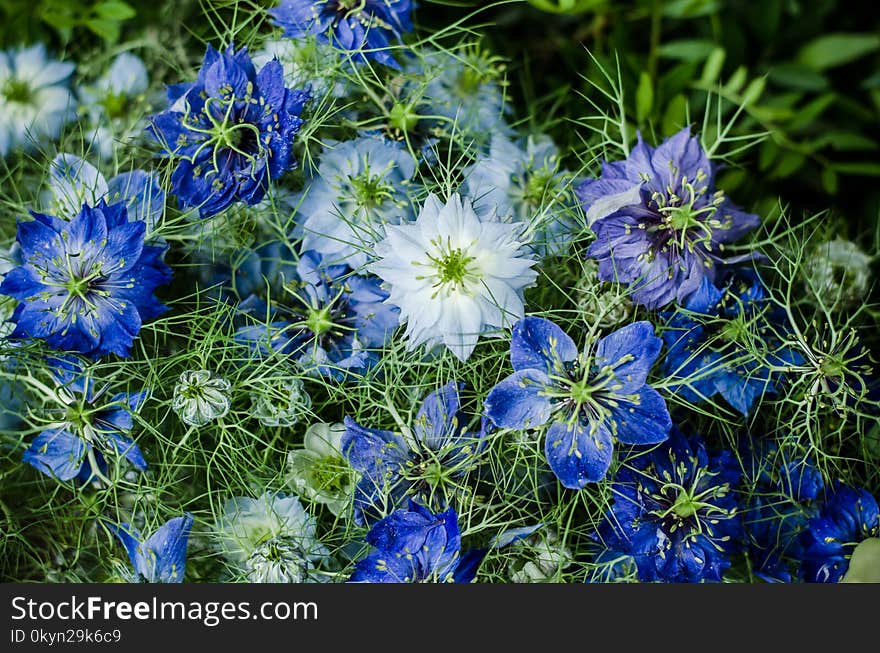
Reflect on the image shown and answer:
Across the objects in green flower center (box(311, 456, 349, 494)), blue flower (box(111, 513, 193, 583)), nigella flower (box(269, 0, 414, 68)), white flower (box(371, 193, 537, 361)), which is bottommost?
blue flower (box(111, 513, 193, 583))

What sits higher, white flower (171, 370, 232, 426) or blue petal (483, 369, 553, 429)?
white flower (171, 370, 232, 426)

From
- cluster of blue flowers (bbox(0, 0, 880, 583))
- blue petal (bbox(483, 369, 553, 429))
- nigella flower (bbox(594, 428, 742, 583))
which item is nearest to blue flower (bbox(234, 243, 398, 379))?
cluster of blue flowers (bbox(0, 0, 880, 583))

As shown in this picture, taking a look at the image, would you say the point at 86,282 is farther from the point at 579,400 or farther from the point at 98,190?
the point at 579,400

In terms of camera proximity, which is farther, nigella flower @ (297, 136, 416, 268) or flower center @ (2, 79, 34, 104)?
flower center @ (2, 79, 34, 104)

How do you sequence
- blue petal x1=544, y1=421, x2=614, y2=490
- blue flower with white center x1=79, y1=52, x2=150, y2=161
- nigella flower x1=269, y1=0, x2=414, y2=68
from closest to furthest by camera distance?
blue petal x1=544, y1=421, x2=614, y2=490 → nigella flower x1=269, y1=0, x2=414, y2=68 → blue flower with white center x1=79, y1=52, x2=150, y2=161

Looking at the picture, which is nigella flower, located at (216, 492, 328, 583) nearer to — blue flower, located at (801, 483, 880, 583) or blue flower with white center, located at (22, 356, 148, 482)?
blue flower with white center, located at (22, 356, 148, 482)

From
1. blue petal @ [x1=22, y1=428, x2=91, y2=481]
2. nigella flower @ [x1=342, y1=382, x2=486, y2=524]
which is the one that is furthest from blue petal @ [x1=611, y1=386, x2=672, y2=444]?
blue petal @ [x1=22, y1=428, x2=91, y2=481]

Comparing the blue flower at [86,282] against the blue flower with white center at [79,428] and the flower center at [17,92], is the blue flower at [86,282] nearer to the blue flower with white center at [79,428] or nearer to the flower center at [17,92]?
the blue flower with white center at [79,428]

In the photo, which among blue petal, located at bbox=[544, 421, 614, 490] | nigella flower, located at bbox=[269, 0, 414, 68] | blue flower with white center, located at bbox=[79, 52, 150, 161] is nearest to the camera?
blue petal, located at bbox=[544, 421, 614, 490]
